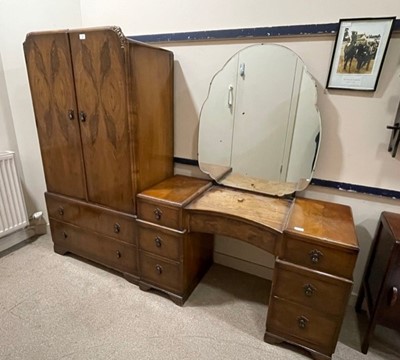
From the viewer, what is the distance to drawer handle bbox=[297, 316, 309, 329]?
1364mm

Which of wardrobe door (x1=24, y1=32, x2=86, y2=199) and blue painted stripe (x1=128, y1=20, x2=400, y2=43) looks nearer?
blue painted stripe (x1=128, y1=20, x2=400, y2=43)

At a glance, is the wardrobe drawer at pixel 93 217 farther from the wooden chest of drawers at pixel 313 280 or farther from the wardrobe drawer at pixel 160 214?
the wooden chest of drawers at pixel 313 280

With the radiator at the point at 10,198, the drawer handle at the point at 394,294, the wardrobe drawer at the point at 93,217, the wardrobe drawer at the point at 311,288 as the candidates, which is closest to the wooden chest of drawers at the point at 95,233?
the wardrobe drawer at the point at 93,217

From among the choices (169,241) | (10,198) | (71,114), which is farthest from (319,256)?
(10,198)

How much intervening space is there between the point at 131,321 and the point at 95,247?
0.65 meters

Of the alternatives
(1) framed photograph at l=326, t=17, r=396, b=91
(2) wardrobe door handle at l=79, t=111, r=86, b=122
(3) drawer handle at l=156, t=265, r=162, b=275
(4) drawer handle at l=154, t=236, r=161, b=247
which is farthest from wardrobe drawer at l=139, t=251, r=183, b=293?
(1) framed photograph at l=326, t=17, r=396, b=91

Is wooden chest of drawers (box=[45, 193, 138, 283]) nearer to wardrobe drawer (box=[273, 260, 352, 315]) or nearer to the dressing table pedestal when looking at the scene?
the dressing table pedestal

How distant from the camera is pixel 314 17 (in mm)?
1428

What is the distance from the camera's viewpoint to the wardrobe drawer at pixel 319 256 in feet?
3.92

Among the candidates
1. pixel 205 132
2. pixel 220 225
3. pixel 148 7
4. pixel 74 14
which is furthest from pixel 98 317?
pixel 74 14

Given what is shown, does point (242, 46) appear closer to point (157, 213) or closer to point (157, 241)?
point (157, 213)

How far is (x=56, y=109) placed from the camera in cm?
179

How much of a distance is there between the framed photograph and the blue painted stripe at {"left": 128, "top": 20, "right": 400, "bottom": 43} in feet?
0.17

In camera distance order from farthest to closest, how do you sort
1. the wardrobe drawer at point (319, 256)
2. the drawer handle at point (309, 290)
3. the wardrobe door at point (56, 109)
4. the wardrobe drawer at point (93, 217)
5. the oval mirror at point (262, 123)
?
the wardrobe drawer at point (93, 217)
the wardrobe door at point (56, 109)
the oval mirror at point (262, 123)
the drawer handle at point (309, 290)
the wardrobe drawer at point (319, 256)
